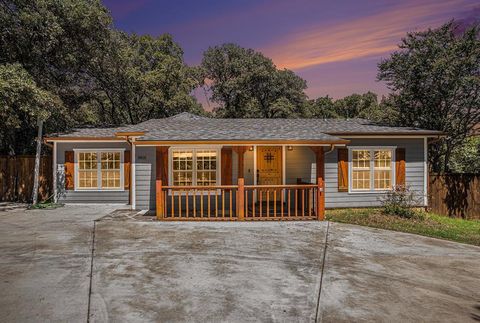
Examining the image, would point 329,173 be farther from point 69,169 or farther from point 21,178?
point 21,178

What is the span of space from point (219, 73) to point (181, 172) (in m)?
22.3

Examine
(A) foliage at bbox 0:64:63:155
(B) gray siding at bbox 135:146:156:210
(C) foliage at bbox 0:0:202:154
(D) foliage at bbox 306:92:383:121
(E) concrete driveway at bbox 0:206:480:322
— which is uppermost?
(D) foliage at bbox 306:92:383:121

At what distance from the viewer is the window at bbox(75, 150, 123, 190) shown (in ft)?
40.2

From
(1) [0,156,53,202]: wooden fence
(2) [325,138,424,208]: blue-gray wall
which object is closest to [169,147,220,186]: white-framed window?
(2) [325,138,424,208]: blue-gray wall

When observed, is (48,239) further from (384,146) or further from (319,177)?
(384,146)

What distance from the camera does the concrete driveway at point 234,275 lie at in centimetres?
378

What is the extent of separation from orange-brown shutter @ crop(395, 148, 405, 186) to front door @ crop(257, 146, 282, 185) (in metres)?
4.08

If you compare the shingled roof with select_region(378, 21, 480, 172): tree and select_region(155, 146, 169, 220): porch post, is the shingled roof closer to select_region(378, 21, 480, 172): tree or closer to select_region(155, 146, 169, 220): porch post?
select_region(155, 146, 169, 220): porch post

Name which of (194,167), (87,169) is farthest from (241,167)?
(87,169)

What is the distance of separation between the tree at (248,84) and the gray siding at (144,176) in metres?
19.1

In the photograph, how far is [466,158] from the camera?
14133mm

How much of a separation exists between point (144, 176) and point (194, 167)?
175cm

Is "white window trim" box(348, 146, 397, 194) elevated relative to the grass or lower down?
elevated

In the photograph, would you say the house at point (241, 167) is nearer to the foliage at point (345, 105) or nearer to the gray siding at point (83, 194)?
the gray siding at point (83, 194)
